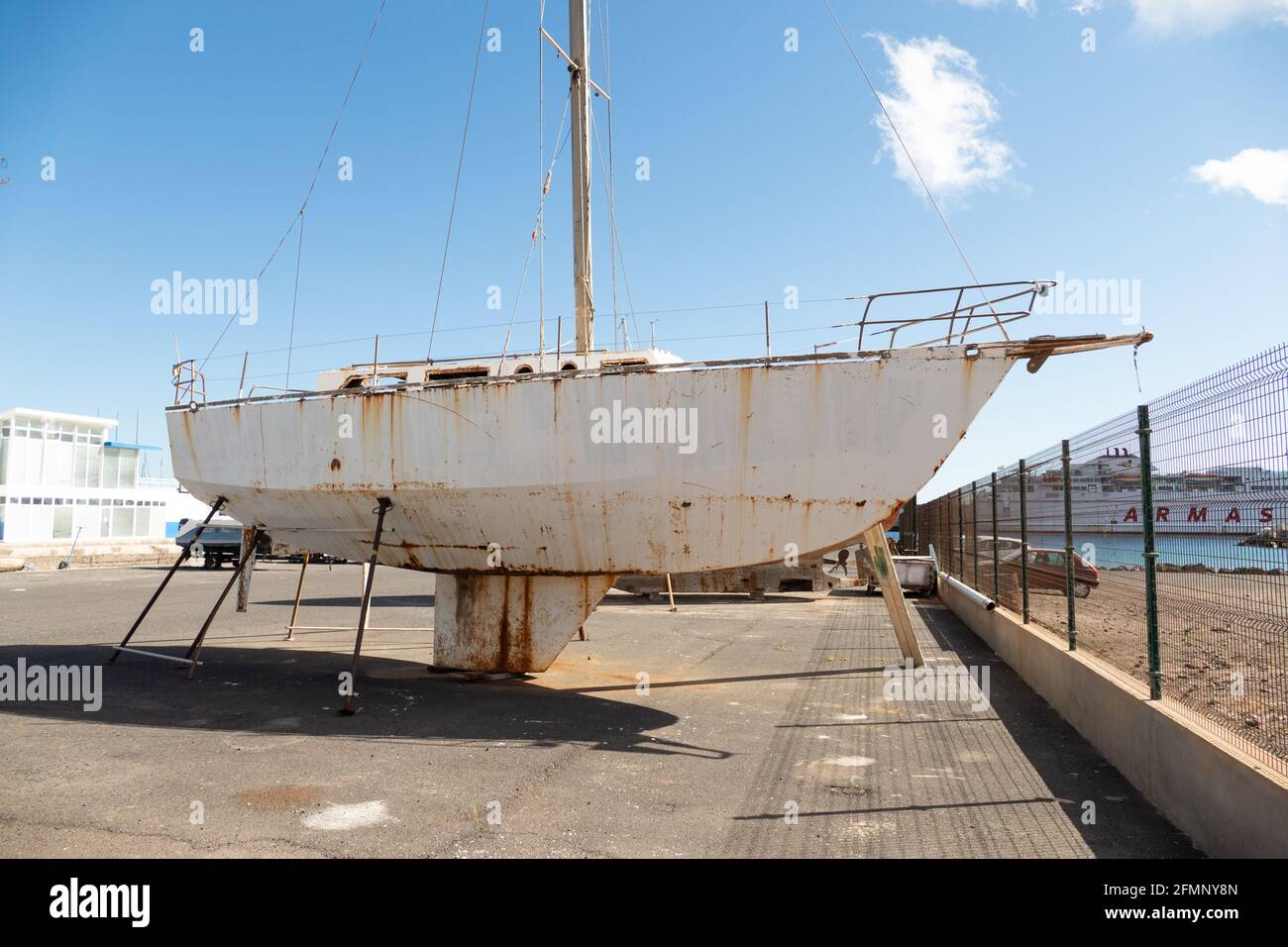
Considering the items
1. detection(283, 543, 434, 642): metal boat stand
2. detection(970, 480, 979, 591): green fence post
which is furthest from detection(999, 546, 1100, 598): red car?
detection(283, 543, 434, 642): metal boat stand

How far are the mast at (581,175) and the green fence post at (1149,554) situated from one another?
5924 millimetres

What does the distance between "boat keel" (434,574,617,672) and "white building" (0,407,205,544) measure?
31321 mm

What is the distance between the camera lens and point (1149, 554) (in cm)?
491

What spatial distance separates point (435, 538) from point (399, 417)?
1.34 metres

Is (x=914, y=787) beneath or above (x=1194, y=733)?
beneath

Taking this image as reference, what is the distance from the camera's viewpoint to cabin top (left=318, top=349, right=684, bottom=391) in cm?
795

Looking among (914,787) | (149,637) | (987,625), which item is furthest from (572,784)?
(149,637)

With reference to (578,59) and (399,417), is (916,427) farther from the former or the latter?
(578,59)

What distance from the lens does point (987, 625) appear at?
11281mm

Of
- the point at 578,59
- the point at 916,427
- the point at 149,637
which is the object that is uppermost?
the point at 578,59

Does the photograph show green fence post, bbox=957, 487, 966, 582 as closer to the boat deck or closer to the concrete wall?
the boat deck

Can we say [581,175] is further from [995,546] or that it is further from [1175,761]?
[1175,761]

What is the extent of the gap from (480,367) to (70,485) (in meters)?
39.5

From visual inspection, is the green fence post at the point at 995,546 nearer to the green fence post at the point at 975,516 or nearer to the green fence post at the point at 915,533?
the green fence post at the point at 975,516
